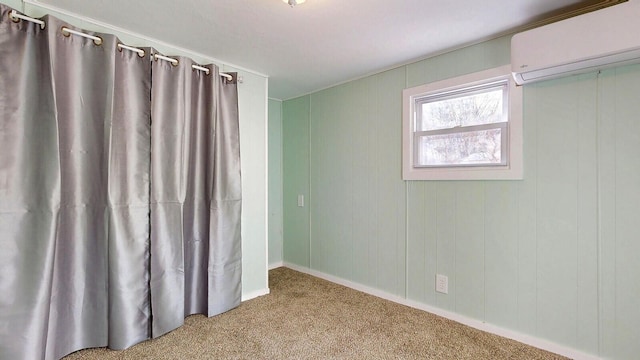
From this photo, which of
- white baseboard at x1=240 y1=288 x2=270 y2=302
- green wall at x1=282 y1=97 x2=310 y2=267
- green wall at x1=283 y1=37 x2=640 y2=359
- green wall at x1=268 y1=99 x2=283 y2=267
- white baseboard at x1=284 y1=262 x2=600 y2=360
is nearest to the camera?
green wall at x1=283 y1=37 x2=640 y2=359

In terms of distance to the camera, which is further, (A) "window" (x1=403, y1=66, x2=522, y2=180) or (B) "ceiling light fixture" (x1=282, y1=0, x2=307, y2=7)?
(A) "window" (x1=403, y1=66, x2=522, y2=180)

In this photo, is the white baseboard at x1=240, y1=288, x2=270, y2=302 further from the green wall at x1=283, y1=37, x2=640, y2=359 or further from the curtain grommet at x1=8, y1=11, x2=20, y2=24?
the curtain grommet at x1=8, y1=11, x2=20, y2=24

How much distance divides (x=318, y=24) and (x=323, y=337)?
7.09 feet

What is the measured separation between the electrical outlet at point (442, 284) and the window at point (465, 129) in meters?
0.82

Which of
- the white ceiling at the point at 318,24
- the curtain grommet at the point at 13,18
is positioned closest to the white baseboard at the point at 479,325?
the white ceiling at the point at 318,24

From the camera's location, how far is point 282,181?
3982 mm

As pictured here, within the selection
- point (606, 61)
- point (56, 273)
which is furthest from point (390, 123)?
point (56, 273)

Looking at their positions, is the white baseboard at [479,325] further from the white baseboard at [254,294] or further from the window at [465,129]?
the window at [465,129]

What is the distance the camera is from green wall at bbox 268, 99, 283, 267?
12.7 ft

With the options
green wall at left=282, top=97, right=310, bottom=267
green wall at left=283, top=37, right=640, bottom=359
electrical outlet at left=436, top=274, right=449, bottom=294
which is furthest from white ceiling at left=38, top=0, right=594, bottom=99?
electrical outlet at left=436, top=274, right=449, bottom=294

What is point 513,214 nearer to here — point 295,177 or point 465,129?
point 465,129

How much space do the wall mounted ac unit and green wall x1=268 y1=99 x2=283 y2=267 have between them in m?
2.70

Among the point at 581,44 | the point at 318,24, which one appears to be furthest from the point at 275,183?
the point at 581,44

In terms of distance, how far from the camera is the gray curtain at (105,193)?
5.41ft
